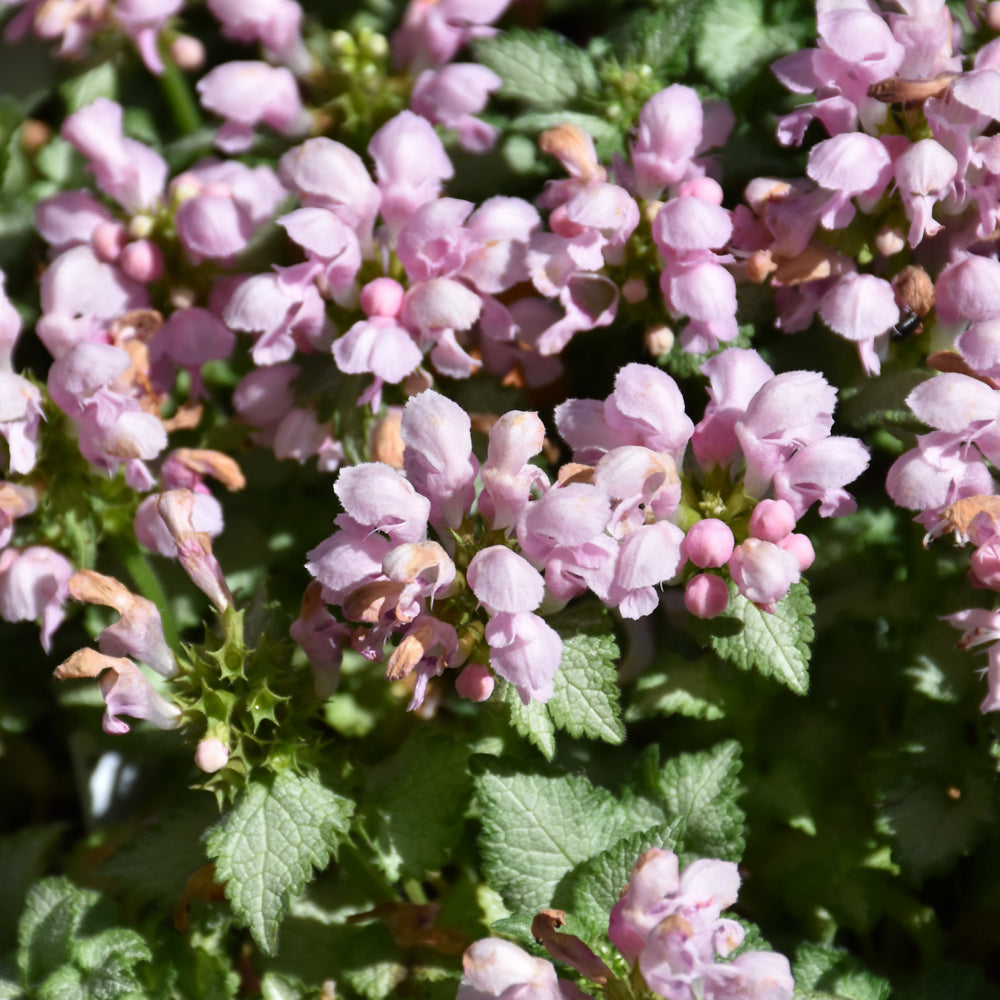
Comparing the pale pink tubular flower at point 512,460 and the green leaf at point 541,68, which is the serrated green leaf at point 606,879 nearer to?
the pale pink tubular flower at point 512,460

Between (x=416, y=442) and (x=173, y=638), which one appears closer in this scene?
(x=416, y=442)

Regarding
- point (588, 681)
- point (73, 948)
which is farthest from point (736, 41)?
point (73, 948)

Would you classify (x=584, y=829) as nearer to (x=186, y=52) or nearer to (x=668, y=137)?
(x=668, y=137)

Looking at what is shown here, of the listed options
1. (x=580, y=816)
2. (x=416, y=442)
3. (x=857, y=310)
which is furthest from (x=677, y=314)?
(x=580, y=816)

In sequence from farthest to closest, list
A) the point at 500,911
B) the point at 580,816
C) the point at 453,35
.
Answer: the point at 453,35 < the point at 500,911 < the point at 580,816

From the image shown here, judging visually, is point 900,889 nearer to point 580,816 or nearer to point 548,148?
point 580,816

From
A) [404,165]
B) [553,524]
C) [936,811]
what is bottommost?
[936,811]
